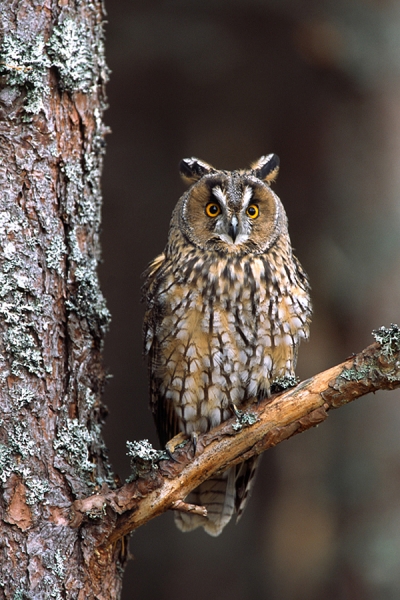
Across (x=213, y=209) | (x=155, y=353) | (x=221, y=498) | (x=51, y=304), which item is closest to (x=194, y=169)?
(x=213, y=209)

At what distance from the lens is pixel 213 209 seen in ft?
7.13

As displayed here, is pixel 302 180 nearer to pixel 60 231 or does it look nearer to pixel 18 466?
pixel 60 231

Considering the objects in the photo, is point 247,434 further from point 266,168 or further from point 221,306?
point 266,168

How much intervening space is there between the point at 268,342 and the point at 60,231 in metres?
0.69

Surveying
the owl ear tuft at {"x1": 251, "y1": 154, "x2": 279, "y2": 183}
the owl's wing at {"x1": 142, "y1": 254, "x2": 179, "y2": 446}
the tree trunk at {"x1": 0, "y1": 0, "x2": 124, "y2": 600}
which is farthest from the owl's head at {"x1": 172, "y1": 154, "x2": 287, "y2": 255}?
the tree trunk at {"x1": 0, "y1": 0, "x2": 124, "y2": 600}

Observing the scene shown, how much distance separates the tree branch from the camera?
5.38 feet

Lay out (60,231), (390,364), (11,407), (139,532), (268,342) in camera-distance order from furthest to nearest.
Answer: (139,532) → (268,342) → (60,231) → (11,407) → (390,364)

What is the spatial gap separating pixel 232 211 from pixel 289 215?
975 mm

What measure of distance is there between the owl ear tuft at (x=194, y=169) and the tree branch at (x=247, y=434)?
2.70 feet

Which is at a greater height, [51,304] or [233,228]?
[233,228]

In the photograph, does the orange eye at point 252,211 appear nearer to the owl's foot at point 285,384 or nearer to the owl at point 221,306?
the owl at point 221,306

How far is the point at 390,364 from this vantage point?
161 cm

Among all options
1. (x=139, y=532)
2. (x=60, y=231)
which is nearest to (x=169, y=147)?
(x=60, y=231)

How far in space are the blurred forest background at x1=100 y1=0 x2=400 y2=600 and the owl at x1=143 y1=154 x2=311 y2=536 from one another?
73 cm
